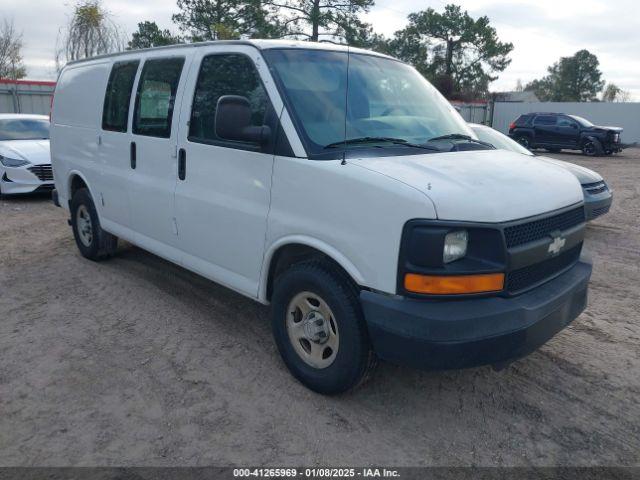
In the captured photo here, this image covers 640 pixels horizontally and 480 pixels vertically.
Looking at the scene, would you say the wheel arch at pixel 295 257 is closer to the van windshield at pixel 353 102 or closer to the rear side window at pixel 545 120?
the van windshield at pixel 353 102

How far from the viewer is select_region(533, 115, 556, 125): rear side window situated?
2417cm

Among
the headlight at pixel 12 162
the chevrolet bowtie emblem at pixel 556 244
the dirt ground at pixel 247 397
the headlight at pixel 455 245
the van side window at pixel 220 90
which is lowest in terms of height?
the dirt ground at pixel 247 397

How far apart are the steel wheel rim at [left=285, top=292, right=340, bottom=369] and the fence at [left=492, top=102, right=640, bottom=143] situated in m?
36.2

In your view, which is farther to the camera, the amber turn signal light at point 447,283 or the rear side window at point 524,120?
the rear side window at point 524,120

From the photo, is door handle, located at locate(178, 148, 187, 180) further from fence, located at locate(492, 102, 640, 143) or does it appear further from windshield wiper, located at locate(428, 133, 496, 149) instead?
fence, located at locate(492, 102, 640, 143)

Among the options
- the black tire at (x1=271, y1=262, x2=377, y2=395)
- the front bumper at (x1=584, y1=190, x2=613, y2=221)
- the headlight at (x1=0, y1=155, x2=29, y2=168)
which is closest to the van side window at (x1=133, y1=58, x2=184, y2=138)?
the black tire at (x1=271, y1=262, x2=377, y2=395)

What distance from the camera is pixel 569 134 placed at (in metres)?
23.8

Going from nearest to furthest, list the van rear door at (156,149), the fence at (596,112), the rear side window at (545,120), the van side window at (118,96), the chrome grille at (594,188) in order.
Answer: the van rear door at (156,149)
the van side window at (118,96)
the chrome grille at (594,188)
the rear side window at (545,120)
the fence at (596,112)

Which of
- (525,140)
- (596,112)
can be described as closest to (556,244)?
(525,140)

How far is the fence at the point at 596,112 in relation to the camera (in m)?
33.6

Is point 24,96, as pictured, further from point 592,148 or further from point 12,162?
point 592,148

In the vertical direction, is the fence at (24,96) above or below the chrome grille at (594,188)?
above

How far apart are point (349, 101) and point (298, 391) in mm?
1934

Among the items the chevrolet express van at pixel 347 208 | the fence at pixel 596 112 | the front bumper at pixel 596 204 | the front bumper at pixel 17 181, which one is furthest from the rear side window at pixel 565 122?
the chevrolet express van at pixel 347 208
